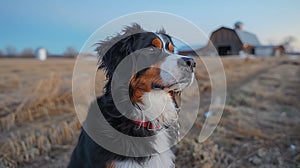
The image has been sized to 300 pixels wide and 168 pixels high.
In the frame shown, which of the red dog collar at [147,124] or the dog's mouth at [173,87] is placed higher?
the dog's mouth at [173,87]

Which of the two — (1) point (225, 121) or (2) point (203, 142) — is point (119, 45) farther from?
(1) point (225, 121)

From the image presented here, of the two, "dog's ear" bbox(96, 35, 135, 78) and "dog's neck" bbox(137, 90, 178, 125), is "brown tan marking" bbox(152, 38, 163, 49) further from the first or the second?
"dog's neck" bbox(137, 90, 178, 125)

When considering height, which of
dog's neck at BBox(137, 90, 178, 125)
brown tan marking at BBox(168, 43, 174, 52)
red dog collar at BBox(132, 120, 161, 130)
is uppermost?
brown tan marking at BBox(168, 43, 174, 52)

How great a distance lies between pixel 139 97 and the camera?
111 inches

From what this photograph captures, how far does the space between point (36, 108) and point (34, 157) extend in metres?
2.49

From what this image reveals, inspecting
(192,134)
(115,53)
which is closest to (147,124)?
(115,53)

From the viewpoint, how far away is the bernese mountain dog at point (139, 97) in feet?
8.62

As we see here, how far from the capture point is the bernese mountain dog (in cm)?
263

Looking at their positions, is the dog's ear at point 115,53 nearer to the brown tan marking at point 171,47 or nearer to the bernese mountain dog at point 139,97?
the bernese mountain dog at point 139,97

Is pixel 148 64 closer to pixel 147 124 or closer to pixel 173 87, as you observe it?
pixel 173 87

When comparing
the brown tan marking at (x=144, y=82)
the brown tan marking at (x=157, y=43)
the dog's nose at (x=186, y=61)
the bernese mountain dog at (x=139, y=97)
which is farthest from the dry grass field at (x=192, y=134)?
the dog's nose at (x=186, y=61)

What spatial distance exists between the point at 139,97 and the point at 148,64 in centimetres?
41

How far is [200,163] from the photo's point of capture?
13.3 ft

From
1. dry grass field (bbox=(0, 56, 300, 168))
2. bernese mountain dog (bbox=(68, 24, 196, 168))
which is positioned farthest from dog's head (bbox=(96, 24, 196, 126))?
dry grass field (bbox=(0, 56, 300, 168))
